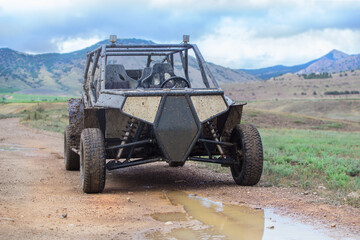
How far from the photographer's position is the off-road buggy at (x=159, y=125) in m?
6.82

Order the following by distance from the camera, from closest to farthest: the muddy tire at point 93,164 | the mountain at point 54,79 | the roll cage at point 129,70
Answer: the muddy tire at point 93,164
the roll cage at point 129,70
the mountain at point 54,79

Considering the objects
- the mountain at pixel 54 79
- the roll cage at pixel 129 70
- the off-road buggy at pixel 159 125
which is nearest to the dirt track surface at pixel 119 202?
the off-road buggy at pixel 159 125

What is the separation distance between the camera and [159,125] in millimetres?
6781

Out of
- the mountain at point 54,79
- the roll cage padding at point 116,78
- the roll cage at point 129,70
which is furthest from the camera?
the mountain at point 54,79

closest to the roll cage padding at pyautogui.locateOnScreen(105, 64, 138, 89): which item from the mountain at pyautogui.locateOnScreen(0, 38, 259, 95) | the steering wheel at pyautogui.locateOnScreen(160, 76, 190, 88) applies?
the steering wheel at pyautogui.locateOnScreen(160, 76, 190, 88)

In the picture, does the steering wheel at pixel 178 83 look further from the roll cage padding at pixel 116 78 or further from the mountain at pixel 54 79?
the mountain at pixel 54 79

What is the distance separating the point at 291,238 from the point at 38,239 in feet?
7.71

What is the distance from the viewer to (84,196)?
6750 mm

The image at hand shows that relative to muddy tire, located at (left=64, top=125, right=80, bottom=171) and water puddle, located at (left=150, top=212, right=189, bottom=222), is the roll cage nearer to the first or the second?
muddy tire, located at (left=64, top=125, right=80, bottom=171)

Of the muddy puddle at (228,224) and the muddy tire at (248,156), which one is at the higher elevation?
the muddy tire at (248,156)

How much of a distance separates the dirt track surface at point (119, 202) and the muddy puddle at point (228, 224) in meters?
0.15

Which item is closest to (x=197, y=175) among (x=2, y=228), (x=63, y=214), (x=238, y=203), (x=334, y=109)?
(x=238, y=203)

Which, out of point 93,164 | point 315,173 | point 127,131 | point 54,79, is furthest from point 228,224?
point 54,79

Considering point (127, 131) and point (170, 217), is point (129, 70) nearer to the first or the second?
point (127, 131)
